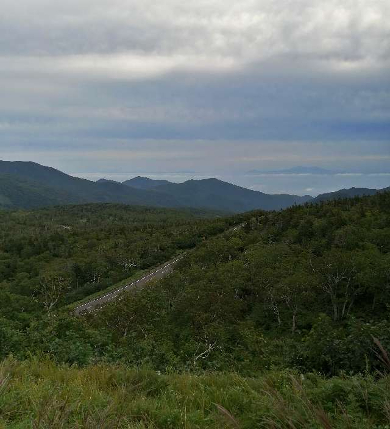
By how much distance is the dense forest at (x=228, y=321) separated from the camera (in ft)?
14.7

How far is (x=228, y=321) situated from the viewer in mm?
34344

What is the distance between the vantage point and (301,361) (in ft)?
28.5

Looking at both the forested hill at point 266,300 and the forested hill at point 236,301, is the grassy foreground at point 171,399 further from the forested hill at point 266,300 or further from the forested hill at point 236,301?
the forested hill at point 266,300

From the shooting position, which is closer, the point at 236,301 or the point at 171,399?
the point at 171,399

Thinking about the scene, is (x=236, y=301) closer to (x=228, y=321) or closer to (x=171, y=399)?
(x=228, y=321)

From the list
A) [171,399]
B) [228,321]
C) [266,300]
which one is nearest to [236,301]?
[266,300]

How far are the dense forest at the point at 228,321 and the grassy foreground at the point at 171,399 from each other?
3 centimetres

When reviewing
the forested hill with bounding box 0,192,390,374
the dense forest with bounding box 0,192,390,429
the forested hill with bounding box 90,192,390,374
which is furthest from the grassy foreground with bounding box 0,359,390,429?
the forested hill with bounding box 90,192,390,374

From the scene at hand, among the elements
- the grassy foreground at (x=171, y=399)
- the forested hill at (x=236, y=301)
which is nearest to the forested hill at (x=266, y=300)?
the forested hill at (x=236, y=301)

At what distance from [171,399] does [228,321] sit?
3029 centimetres

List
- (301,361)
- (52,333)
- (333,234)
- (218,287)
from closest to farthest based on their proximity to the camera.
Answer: (301,361) → (52,333) → (218,287) → (333,234)

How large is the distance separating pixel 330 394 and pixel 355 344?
3.09m

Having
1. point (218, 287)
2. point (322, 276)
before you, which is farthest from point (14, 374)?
point (322, 276)

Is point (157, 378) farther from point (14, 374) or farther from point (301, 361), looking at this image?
point (301, 361)
